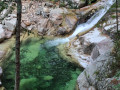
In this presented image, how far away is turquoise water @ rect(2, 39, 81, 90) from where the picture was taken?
378 inches

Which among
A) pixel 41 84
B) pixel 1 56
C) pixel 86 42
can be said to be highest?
pixel 86 42

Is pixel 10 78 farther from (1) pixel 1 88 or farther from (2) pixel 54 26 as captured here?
(2) pixel 54 26

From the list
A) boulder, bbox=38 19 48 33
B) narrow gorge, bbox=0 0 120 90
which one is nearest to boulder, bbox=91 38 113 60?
narrow gorge, bbox=0 0 120 90

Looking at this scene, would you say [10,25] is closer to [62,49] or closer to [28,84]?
[62,49]

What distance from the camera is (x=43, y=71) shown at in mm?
11008

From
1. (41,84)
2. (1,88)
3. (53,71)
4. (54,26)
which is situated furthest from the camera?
(54,26)

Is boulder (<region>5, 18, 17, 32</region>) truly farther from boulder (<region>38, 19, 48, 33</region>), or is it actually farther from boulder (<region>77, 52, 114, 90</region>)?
boulder (<region>77, 52, 114, 90</region>)

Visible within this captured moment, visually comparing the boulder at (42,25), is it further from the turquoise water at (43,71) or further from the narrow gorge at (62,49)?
the turquoise water at (43,71)

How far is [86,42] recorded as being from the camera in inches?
514

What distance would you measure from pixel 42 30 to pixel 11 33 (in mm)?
3122

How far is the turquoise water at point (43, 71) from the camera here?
9594 mm

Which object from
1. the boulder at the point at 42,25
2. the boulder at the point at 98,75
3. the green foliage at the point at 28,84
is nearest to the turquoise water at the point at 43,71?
the green foliage at the point at 28,84

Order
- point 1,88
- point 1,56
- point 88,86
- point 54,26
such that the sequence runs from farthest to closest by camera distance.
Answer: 1. point 54,26
2. point 1,56
3. point 1,88
4. point 88,86

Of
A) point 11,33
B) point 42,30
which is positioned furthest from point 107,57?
point 11,33
